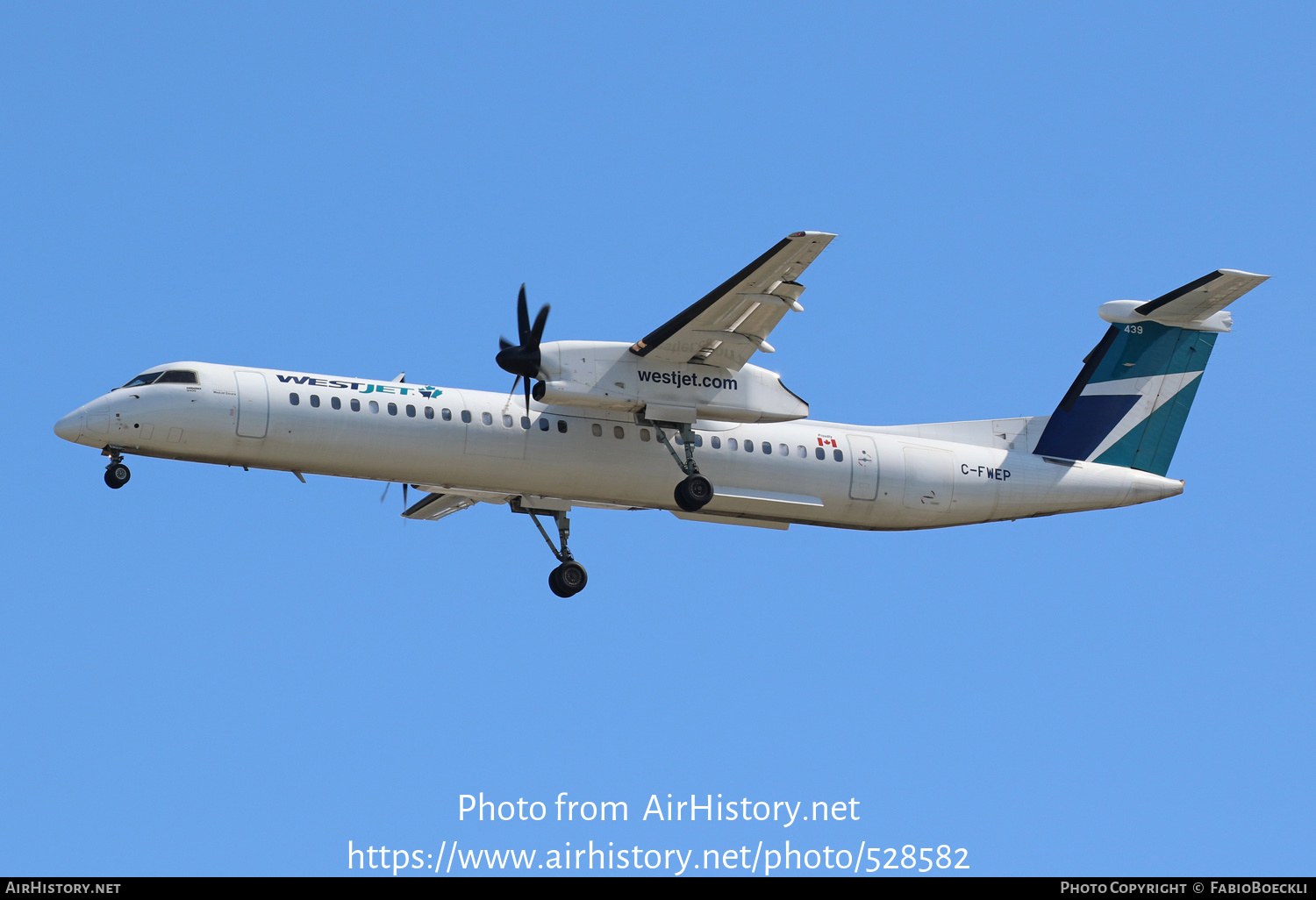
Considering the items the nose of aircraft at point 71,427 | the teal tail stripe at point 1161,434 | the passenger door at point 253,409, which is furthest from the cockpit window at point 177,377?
the teal tail stripe at point 1161,434

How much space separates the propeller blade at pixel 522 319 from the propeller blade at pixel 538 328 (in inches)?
6.1

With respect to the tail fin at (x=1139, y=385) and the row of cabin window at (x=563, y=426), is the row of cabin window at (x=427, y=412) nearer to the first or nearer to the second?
the row of cabin window at (x=563, y=426)

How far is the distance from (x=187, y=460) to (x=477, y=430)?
3991 mm

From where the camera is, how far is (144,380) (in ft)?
64.4

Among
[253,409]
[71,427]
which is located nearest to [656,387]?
[253,409]

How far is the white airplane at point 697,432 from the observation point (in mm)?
19625

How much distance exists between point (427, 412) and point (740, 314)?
4.65 meters

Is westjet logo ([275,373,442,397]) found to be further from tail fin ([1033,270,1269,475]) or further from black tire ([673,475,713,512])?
tail fin ([1033,270,1269,475])

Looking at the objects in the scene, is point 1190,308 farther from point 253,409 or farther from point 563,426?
point 253,409
